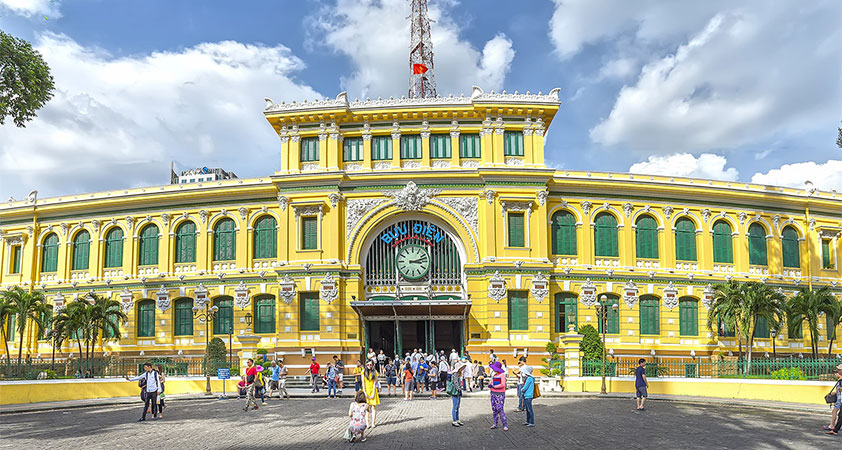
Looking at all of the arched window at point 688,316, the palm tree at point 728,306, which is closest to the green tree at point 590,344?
the arched window at point 688,316

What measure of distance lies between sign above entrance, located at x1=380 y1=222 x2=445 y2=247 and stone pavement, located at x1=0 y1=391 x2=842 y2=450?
15.6m

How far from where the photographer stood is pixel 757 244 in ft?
148

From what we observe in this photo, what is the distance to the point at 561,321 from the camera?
4172cm

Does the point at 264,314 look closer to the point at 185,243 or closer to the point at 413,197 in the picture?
the point at 185,243

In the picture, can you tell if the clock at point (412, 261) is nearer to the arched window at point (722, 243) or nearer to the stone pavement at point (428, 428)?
the stone pavement at point (428, 428)

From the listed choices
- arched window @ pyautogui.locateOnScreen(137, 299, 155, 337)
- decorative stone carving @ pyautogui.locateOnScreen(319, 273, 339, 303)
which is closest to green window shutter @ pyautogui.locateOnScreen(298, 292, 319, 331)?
decorative stone carving @ pyautogui.locateOnScreen(319, 273, 339, 303)

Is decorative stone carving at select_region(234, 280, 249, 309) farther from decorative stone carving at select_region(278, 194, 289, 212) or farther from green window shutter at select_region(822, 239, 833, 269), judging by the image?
green window shutter at select_region(822, 239, 833, 269)

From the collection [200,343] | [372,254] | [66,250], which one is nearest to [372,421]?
[372,254]

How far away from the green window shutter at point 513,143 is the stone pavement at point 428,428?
17.9 m

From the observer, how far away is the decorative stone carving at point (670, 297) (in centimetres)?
4284

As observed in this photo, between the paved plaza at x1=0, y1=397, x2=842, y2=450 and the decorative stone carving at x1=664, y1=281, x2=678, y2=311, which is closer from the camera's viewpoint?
the paved plaza at x1=0, y1=397, x2=842, y2=450

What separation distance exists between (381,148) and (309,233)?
6.17 meters

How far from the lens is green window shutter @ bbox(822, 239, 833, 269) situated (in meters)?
46.3

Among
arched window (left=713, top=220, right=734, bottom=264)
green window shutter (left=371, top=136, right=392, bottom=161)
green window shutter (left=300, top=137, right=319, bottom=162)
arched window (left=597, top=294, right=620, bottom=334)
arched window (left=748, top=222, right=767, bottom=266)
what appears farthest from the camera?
arched window (left=748, top=222, right=767, bottom=266)
